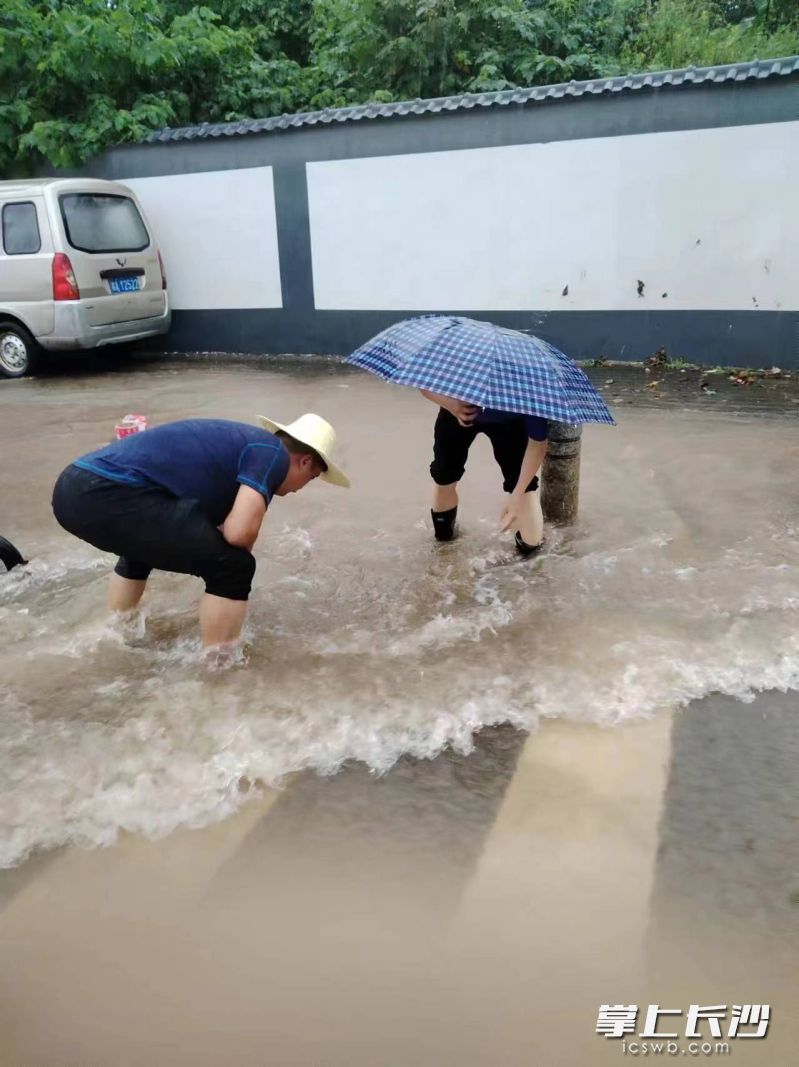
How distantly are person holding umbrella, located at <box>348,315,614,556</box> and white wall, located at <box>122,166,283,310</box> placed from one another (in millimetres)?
7371

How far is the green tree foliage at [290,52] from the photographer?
11.2 meters

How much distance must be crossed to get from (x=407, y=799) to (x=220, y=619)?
3.61ft

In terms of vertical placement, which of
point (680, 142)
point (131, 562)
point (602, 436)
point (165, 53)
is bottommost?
point (602, 436)

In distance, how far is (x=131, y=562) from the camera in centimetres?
354

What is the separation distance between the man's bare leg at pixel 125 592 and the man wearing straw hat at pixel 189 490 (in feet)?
1.63

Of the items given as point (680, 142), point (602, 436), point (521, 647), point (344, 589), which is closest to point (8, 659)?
point (344, 589)

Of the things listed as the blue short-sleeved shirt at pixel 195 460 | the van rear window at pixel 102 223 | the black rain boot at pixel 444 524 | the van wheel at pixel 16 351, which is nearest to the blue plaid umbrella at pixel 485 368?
the blue short-sleeved shirt at pixel 195 460

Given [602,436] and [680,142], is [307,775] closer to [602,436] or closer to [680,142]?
[602,436]

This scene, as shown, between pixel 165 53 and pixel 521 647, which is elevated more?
pixel 165 53

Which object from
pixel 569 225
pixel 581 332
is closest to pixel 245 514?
pixel 581 332

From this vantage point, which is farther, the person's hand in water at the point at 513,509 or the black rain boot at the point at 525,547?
the black rain boot at the point at 525,547

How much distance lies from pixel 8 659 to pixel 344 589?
1508 mm

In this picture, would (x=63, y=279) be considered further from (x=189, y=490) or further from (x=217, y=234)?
(x=189, y=490)

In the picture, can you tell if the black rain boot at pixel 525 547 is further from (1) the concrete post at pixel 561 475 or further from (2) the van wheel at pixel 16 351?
(2) the van wheel at pixel 16 351
